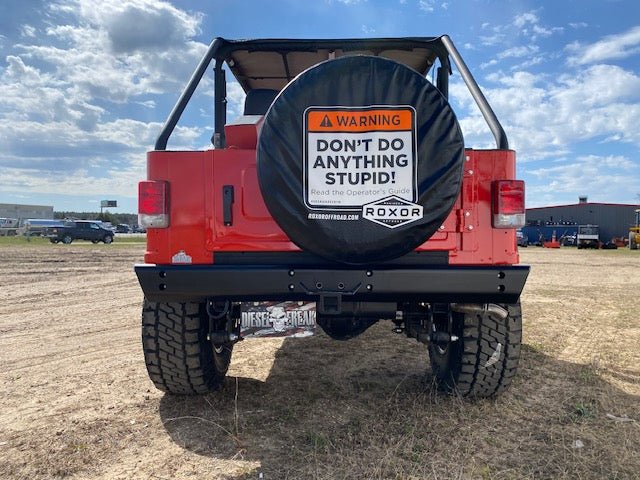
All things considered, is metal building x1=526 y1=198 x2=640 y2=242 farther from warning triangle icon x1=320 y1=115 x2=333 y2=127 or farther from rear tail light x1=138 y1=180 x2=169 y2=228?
rear tail light x1=138 y1=180 x2=169 y2=228

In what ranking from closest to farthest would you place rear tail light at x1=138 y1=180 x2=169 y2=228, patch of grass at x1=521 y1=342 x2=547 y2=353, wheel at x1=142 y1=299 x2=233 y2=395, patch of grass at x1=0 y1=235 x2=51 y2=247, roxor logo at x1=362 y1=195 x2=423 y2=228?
roxor logo at x1=362 y1=195 x2=423 y2=228, rear tail light at x1=138 y1=180 x2=169 y2=228, wheel at x1=142 y1=299 x2=233 y2=395, patch of grass at x1=521 y1=342 x2=547 y2=353, patch of grass at x1=0 y1=235 x2=51 y2=247

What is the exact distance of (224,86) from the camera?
4324mm

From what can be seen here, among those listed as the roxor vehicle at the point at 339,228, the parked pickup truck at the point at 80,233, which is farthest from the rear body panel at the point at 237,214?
the parked pickup truck at the point at 80,233

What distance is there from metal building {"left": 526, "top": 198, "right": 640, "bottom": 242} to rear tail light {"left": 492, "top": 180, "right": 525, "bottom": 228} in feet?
149

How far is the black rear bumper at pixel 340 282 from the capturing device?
2.68 m

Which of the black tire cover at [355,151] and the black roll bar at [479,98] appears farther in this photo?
the black roll bar at [479,98]

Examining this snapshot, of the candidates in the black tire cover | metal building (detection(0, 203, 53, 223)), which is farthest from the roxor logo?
metal building (detection(0, 203, 53, 223))

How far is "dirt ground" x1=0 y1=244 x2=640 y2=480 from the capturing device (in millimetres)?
Answer: 2598

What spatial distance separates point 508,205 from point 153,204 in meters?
2.14

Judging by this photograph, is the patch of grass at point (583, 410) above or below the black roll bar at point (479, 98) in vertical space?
below

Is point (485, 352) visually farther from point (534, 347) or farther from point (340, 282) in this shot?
point (534, 347)

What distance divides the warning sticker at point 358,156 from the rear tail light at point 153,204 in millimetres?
907

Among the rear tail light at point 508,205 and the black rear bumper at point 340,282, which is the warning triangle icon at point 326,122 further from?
the rear tail light at point 508,205

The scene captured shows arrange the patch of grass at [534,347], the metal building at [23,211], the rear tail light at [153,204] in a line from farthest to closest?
1. the metal building at [23,211]
2. the patch of grass at [534,347]
3. the rear tail light at [153,204]
